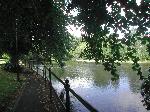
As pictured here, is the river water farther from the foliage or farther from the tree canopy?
the foliage

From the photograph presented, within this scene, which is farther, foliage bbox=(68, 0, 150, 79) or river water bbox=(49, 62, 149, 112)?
river water bbox=(49, 62, 149, 112)

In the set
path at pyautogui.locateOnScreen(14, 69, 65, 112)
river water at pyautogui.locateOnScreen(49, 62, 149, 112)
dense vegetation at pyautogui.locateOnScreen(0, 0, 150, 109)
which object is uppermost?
dense vegetation at pyautogui.locateOnScreen(0, 0, 150, 109)

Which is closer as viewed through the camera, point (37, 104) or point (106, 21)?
point (106, 21)

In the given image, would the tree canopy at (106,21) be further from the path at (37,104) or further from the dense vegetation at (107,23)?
the path at (37,104)

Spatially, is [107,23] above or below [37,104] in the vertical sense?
above

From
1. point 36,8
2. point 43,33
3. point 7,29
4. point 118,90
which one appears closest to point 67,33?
point 43,33

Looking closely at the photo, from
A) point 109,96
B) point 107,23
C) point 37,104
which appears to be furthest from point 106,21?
point 109,96

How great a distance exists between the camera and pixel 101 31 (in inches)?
194

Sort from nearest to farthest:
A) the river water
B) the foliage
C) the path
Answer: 1. the foliage
2. the path
3. the river water

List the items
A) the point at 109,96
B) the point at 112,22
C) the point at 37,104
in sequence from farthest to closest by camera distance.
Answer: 1. the point at 109,96
2. the point at 37,104
3. the point at 112,22

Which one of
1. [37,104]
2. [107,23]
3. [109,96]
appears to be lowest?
[109,96]

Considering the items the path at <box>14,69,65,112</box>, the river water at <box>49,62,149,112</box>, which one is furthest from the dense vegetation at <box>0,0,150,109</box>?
the river water at <box>49,62,149,112</box>

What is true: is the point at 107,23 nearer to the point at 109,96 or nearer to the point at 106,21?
the point at 106,21

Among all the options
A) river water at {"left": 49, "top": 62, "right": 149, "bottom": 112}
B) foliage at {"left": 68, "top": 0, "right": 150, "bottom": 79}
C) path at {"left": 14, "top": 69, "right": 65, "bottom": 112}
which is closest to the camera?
foliage at {"left": 68, "top": 0, "right": 150, "bottom": 79}
